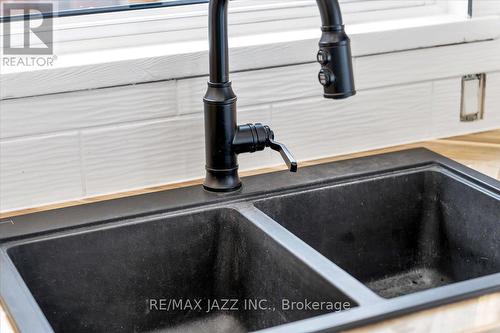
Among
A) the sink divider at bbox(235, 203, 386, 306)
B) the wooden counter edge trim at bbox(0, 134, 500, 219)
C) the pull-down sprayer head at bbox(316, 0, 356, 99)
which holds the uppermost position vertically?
the pull-down sprayer head at bbox(316, 0, 356, 99)

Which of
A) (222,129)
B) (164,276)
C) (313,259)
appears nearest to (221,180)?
(222,129)

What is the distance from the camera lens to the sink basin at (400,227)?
5.00ft

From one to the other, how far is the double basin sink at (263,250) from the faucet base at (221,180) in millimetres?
24

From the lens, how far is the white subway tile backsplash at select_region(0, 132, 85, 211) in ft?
4.90

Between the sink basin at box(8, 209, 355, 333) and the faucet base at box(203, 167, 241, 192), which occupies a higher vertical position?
the faucet base at box(203, 167, 241, 192)

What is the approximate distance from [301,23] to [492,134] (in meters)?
0.49

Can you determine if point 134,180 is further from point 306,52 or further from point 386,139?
point 386,139

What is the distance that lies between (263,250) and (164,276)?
20 cm

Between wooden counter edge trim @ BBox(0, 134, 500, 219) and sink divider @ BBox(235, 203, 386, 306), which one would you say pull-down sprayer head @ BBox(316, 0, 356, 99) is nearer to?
sink divider @ BBox(235, 203, 386, 306)

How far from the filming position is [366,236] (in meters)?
1.61

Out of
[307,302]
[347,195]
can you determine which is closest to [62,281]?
[307,302]

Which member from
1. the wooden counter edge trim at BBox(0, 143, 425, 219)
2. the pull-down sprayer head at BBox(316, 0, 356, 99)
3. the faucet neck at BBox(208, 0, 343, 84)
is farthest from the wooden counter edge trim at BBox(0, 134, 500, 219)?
the pull-down sprayer head at BBox(316, 0, 356, 99)

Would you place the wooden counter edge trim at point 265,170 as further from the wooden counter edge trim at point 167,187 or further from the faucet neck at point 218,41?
the faucet neck at point 218,41

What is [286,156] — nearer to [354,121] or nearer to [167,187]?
[167,187]
